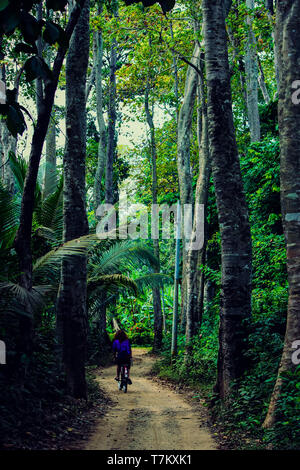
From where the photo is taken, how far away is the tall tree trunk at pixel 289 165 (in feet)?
21.6

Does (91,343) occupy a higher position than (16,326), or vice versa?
(16,326)

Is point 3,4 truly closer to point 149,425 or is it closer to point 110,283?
point 149,425

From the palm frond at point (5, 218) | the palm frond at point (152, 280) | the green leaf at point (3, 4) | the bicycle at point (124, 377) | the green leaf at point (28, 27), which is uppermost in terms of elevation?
the green leaf at point (28, 27)

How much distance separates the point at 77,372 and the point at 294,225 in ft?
17.7

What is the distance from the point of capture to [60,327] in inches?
380

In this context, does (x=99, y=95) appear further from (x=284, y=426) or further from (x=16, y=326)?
(x=284, y=426)

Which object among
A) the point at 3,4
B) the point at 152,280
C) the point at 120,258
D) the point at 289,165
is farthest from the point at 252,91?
the point at 3,4

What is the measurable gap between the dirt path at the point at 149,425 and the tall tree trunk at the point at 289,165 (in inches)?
57.3

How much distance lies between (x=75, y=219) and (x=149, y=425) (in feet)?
13.8

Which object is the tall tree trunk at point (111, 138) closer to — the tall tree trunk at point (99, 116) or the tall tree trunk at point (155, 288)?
A: the tall tree trunk at point (99, 116)

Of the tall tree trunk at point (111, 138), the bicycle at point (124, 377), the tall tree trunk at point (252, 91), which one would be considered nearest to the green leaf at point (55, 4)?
the bicycle at point (124, 377)

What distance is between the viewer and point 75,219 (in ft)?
32.7
